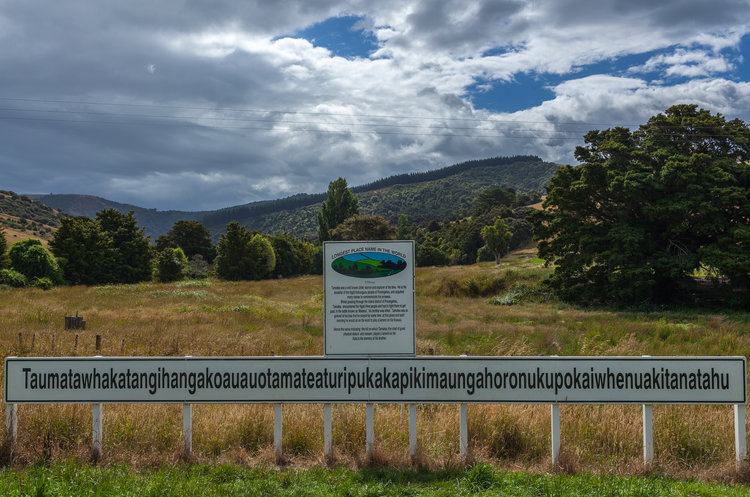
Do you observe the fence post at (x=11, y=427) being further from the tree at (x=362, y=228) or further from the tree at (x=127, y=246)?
the tree at (x=362, y=228)

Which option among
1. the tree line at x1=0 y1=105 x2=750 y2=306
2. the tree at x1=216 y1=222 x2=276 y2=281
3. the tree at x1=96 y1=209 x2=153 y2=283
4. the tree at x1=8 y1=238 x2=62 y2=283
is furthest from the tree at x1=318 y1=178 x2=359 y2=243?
the tree line at x1=0 y1=105 x2=750 y2=306

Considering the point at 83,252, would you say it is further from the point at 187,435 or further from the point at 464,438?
the point at 464,438

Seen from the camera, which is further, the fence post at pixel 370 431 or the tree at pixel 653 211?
the tree at pixel 653 211

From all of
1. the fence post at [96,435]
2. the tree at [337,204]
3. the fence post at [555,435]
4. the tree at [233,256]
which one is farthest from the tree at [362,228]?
the fence post at [555,435]

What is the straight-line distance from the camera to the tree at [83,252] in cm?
5412

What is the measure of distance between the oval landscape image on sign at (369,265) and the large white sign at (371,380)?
98cm

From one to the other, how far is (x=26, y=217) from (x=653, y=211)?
176 m

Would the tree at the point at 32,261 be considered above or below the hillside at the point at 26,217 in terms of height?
below

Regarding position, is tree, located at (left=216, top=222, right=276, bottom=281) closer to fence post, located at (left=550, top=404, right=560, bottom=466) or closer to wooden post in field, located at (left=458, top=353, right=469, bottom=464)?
wooden post in field, located at (left=458, top=353, right=469, bottom=464)

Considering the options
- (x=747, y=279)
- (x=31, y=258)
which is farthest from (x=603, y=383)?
(x=31, y=258)

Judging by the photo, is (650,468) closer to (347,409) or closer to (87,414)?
(347,409)

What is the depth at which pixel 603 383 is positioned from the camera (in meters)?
5.06

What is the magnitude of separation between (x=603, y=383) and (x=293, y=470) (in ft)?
10.9

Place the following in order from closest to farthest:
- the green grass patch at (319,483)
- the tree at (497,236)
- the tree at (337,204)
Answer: the green grass patch at (319,483), the tree at (497,236), the tree at (337,204)
